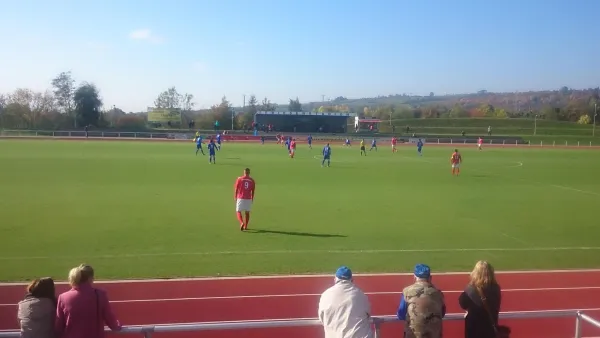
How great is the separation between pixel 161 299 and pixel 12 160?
2990cm

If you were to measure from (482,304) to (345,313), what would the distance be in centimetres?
136

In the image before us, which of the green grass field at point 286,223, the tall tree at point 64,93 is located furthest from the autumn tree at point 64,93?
the green grass field at point 286,223

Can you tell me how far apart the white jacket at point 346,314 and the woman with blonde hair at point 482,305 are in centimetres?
102

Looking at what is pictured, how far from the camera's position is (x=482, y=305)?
194 inches

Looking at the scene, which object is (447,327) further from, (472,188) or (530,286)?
(472,188)

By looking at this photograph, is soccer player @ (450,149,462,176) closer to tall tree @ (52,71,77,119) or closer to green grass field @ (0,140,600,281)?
green grass field @ (0,140,600,281)

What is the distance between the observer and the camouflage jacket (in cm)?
483

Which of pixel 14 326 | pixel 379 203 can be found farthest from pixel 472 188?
pixel 14 326

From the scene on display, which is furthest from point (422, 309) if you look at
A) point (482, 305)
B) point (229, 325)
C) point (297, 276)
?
point (297, 276)

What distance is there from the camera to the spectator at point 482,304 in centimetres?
492

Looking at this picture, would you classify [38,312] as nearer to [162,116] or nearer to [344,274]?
[344,274]

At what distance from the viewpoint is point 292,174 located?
1123 inches

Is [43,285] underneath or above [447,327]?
above

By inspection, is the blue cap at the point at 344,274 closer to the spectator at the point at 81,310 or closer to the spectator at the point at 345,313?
the spectator at the point at 345,313
